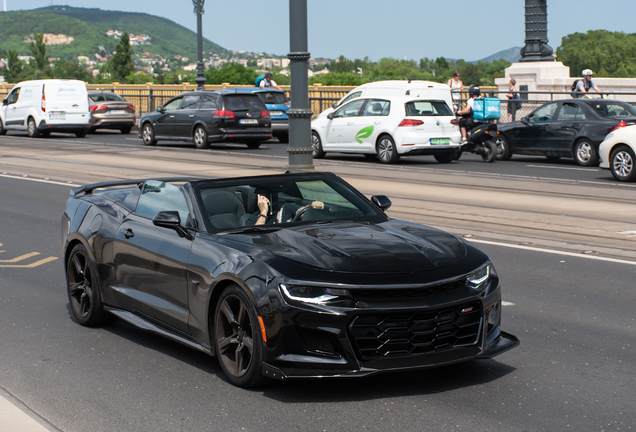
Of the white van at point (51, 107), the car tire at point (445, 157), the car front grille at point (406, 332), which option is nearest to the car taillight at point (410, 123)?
the car tire at point (445, 157)

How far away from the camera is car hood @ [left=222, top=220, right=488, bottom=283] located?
4.65 meters

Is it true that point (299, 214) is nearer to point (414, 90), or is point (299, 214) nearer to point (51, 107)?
point (414, 90)

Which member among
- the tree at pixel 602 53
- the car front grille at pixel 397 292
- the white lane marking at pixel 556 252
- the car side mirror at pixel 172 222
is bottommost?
the white lane marking at pixel 556 252

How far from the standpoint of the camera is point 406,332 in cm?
455

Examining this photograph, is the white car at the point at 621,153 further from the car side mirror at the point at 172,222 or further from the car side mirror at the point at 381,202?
the car side mirror at the point at 172,222

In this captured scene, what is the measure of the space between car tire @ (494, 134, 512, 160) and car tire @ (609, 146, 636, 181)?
192 inches

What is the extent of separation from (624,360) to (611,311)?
1.34m

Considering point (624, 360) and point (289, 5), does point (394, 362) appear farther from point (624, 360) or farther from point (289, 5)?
point (289, 5)

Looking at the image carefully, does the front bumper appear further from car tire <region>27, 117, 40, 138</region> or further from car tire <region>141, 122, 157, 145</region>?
car tire <region>27, 117, 40, 138</region>

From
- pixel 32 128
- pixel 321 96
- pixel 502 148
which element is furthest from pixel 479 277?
pixel 321 96

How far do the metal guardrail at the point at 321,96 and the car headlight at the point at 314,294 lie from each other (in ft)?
70.2

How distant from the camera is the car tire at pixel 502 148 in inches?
837

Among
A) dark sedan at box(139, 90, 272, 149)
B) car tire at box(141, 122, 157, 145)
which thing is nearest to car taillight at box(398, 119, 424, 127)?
dark sedan at box(139, 90, 272, 149)

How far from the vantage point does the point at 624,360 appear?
541 centimetres
